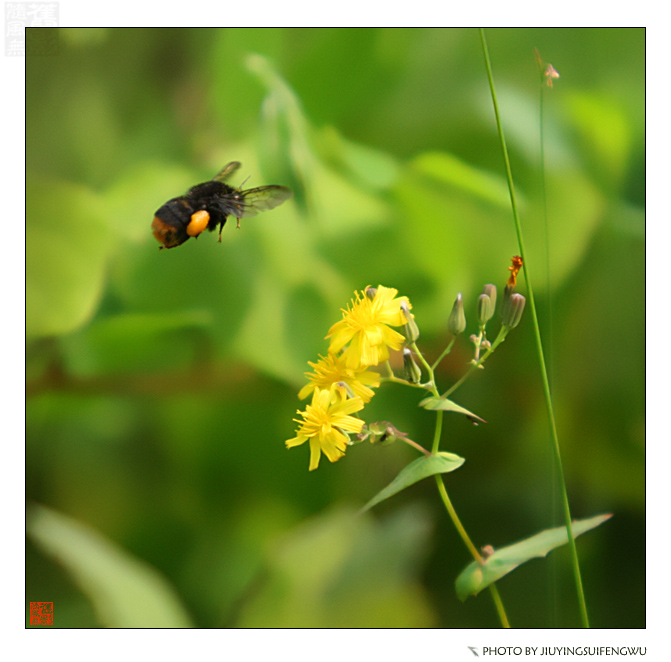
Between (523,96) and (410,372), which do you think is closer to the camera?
(410,372)

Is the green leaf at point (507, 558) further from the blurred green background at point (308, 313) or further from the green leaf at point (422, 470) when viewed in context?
the green leaf at point (422, 470)

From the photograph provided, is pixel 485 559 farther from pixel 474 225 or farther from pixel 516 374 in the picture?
pixel 474 225

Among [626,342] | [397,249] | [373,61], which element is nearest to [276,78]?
[373,61]

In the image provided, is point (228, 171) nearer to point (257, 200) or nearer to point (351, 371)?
point (257, 200)

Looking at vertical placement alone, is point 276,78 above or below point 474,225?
above

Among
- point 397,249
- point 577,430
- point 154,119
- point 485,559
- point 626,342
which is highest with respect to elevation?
point 154,119

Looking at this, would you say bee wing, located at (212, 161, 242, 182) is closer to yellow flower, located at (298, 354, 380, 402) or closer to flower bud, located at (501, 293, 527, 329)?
yellow flower, located at (298, 354, 380, 402)

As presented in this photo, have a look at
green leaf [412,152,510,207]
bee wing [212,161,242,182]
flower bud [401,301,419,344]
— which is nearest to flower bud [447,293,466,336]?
flower bud [401,301,419,344]
